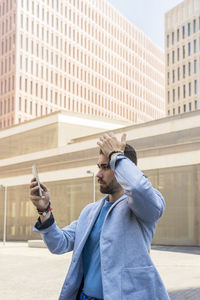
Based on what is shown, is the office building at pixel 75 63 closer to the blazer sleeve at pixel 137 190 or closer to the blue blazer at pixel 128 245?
the blue blazer at pixel 128 245

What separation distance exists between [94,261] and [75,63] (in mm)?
93644

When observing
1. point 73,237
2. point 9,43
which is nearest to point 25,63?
point 9,43

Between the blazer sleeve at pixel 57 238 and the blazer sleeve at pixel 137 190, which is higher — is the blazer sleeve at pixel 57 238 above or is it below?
below

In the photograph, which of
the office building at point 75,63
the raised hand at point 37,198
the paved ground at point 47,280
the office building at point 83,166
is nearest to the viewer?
the raised hand at point 37,198

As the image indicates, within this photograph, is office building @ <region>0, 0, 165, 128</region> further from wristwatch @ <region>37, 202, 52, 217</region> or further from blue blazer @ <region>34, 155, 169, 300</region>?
blue blazer @ <region>34, 155, 169, 300</region>

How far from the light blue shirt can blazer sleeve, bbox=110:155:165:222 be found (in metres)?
0.33

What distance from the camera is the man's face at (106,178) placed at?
9.05ft

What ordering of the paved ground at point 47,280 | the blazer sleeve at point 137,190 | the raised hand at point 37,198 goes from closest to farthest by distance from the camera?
the blazer sleeve at point 137,190 < the raised hand at point 37,198 < the paved ground at point 47,280

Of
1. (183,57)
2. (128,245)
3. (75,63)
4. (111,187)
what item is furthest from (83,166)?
(75,63)

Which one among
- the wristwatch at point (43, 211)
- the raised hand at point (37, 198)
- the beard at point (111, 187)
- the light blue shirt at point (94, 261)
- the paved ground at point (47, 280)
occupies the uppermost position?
the beard at point (111, 187)

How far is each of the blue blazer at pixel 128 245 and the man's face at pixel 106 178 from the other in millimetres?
99

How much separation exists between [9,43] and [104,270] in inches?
3358

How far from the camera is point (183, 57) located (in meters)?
79.8

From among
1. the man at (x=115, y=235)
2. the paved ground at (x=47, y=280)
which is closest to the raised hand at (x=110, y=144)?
the man at (x=115, y=235)
